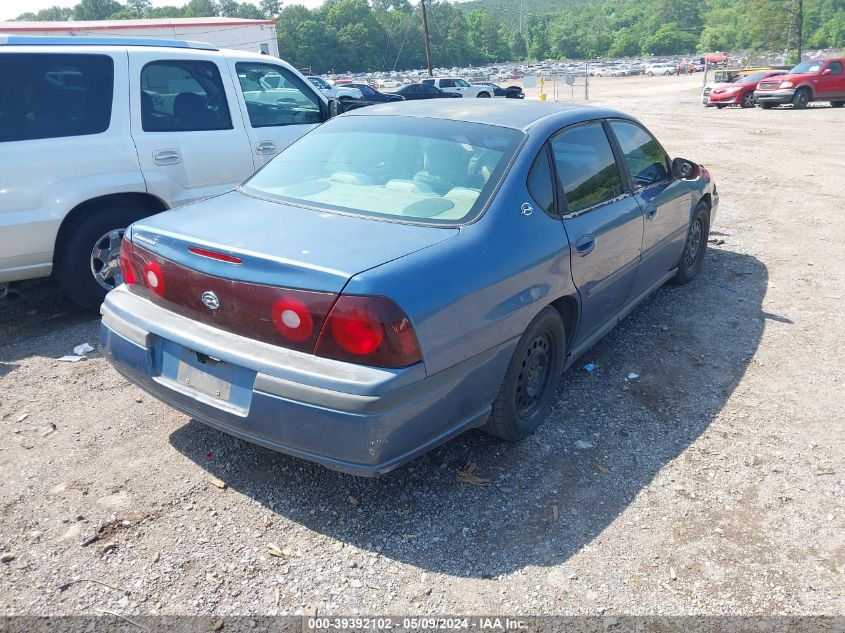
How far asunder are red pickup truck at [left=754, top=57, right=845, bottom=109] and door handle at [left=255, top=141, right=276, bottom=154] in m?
23.4

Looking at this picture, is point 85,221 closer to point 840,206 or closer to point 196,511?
point 196,511

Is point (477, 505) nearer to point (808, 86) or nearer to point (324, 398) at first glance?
point (324, 398)

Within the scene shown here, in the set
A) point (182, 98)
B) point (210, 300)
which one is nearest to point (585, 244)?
point (210, 300)

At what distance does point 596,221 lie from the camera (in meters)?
3.70

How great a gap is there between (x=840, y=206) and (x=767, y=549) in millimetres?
7424

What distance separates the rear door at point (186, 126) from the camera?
5012mm

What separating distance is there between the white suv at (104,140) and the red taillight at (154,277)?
1.92 metres

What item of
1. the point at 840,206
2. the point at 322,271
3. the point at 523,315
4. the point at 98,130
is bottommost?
the point at 840,206

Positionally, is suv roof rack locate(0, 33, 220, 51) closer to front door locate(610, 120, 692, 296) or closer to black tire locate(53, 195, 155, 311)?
black tire locate(53, 195, 155, 311)

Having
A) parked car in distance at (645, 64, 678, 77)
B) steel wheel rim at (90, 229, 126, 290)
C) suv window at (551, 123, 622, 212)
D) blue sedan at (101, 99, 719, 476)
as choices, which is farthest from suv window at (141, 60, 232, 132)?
parked car in distance at (645, 64, 678, 77)

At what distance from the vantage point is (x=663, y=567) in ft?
8.57

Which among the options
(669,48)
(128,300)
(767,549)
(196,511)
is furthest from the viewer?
(669,48)

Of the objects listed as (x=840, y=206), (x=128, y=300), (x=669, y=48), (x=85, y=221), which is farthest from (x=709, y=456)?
(x=669, y=48)

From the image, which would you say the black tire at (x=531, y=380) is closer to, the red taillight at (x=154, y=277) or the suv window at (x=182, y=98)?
the red taillight at (x=154, y=277)
